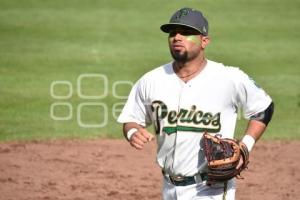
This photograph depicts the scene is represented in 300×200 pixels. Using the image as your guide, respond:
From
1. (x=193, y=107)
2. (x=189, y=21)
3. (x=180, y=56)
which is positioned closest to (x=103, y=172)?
(x=193, y=107)

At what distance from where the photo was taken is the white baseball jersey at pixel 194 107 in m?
5.46

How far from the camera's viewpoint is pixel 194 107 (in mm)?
5500

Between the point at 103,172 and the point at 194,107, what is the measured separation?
449 centimetres

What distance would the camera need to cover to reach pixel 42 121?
12.0 m

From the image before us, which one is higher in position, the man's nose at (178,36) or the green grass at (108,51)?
the man's nose at (178,36)

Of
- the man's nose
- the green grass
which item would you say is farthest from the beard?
the green grass

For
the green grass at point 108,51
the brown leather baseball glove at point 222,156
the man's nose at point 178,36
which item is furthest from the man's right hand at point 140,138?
the green grass at point 108,51

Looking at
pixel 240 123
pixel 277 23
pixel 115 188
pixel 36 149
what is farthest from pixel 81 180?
pixel 277 23

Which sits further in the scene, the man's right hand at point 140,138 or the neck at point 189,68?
the neck at point 189,68

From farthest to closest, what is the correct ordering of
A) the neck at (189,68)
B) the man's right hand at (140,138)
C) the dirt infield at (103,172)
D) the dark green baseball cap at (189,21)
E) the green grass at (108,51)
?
the green grass at (108,51) → the dirt infield at (103,172) → the neck at (189,68) → the dark green baseball cap at (189,21) → the man's right hand at (140,138)

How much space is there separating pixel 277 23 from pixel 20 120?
8020 mm

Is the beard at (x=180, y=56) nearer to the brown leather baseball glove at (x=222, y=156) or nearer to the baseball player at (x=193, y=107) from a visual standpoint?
the baseball player at (x=193, y=107)

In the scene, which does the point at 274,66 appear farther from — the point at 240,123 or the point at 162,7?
the point at 162,7

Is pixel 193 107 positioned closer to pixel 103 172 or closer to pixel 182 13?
A: pixel 182 13
